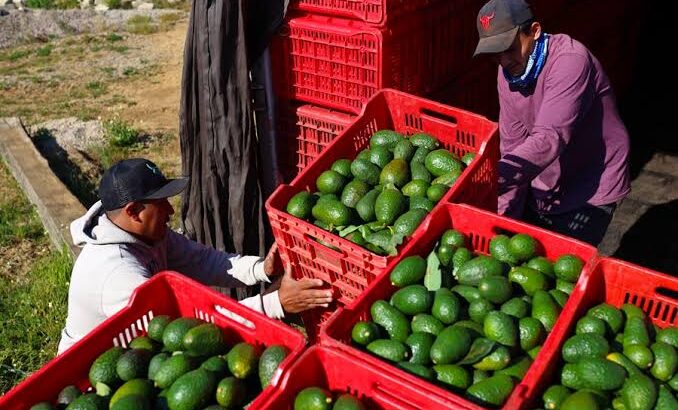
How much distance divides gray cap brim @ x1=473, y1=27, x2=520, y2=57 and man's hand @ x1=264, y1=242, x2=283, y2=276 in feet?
4.64

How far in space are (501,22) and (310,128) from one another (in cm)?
138

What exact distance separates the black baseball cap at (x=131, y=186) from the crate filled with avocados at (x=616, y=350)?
→ 1791 millimetres

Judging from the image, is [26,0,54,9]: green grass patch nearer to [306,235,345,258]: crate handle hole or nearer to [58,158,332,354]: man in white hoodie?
[58,158,332,354]: man in white hoodie

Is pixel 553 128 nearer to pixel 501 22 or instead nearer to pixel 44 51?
pixel 501 22

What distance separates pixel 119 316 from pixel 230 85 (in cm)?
184

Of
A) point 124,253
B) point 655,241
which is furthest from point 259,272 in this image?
point 655,241

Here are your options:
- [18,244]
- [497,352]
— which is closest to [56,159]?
[18,244]

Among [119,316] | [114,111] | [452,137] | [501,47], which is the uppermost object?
[501,47]

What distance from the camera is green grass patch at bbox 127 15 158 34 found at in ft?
47.5

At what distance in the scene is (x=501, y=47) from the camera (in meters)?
3.22

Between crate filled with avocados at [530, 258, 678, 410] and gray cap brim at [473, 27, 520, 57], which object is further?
gray cap brim at [473, 27, 520, 57]

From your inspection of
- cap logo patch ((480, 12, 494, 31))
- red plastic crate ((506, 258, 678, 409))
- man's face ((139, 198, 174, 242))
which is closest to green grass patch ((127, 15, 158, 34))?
man's face ((139, 198, 174, 242))

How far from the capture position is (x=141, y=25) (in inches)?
584

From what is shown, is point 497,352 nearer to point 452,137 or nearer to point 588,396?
point 588,396
